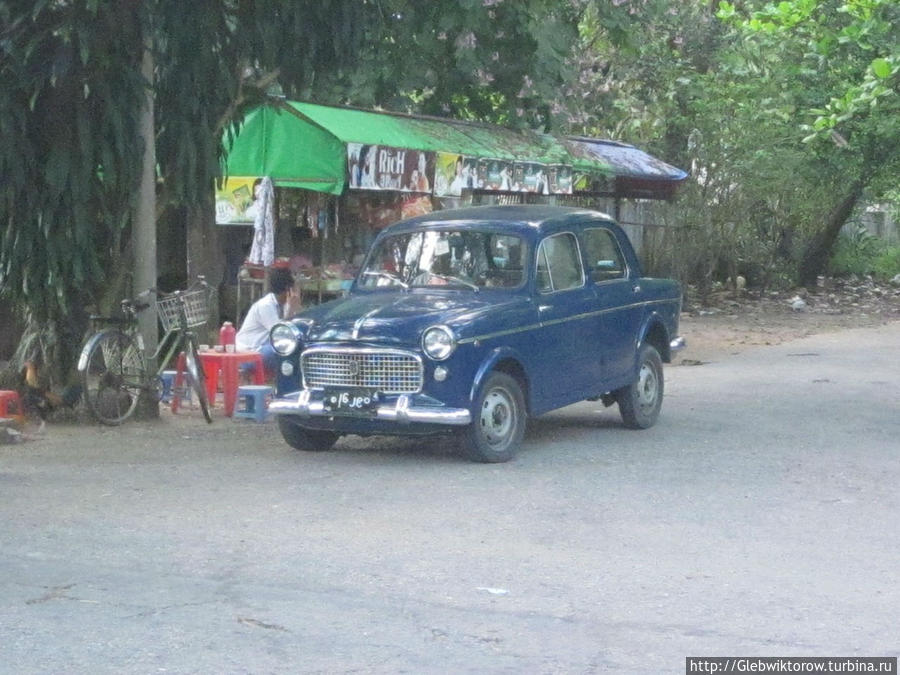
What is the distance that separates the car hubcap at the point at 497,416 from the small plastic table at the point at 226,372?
3.36m

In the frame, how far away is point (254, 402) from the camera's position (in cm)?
1220

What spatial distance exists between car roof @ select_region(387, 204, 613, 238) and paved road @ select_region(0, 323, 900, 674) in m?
1.71

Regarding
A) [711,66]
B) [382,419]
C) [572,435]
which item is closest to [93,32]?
[382,419]

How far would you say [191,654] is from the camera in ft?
17.9

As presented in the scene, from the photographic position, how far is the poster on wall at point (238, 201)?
1534cm

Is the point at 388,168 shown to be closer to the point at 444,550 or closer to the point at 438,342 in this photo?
the point at 438,342

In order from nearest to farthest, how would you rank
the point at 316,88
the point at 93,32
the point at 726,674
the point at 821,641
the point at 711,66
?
the point at 726,674, the point at 821,641, the point at 93,32, the point at 316,88, the point at 711,66

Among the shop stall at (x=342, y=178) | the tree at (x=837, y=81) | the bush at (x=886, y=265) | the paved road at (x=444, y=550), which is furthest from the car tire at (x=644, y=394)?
the bush at (x=886, y=265)

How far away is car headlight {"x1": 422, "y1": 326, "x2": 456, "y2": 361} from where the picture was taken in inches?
376

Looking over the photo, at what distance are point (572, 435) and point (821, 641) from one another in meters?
5.84

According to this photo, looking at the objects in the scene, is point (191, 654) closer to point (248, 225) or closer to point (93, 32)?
point (93, 32)

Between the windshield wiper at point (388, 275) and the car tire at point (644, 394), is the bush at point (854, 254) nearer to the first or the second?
the car tire at point (644, 394)

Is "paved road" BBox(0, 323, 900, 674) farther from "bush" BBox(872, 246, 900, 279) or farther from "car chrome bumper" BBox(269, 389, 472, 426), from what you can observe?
"bush" BBox(872, 246, 900, 279)

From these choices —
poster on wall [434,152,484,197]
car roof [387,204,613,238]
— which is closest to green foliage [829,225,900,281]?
poster on wall [434,152,484,197]
